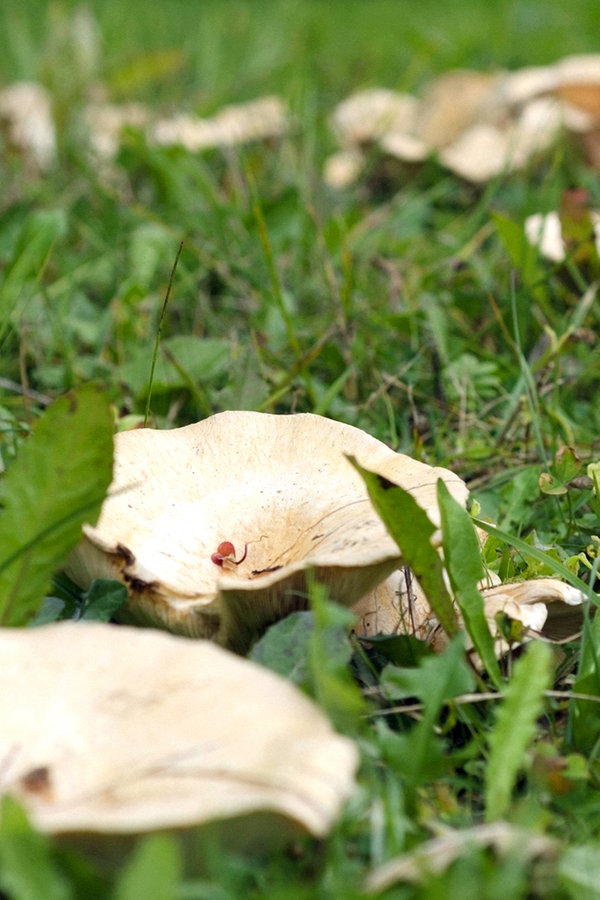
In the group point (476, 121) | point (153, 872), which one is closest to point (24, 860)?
point (153, 872)

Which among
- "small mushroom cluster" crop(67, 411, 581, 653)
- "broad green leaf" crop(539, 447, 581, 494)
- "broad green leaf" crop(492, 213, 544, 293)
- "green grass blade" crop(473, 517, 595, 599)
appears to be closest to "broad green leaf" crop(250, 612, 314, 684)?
"small mushroom cluster" crop(67, 411, 581, 653)

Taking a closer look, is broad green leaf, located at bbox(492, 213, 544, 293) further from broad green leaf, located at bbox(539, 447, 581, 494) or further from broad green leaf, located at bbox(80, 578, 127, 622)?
broad green leaf, located at bbox(80, 578, 127, 622)

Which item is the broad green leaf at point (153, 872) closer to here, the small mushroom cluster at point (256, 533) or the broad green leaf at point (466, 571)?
the small mushroom cluster at point (256, 533)

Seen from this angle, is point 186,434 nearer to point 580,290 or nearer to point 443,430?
point 443,430

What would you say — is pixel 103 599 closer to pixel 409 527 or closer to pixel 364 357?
pixel 409 527

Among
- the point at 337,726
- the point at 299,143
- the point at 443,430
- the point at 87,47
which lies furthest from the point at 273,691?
the point at 87,47

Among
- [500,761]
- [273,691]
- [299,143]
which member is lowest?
[299,143]
